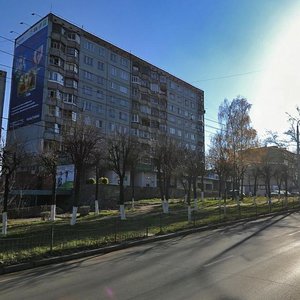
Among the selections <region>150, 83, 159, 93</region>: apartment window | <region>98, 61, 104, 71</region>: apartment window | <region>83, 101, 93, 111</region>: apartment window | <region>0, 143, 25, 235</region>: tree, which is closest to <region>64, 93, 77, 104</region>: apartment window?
<region>83, 101, 93, 111</region>: apartment window

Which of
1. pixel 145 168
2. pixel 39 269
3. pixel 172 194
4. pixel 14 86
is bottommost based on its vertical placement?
pixel 39 269

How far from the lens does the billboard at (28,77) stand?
59.1m

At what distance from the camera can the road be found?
721 cm

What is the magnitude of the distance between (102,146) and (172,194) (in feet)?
88.8

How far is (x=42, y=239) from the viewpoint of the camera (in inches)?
571

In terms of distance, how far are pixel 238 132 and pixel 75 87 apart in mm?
28269

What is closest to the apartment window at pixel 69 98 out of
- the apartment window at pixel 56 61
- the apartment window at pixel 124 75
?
the apartment window at pixel 56 61

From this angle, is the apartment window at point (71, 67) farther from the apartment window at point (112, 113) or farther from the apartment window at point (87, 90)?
the apartment window at point (112, 113)

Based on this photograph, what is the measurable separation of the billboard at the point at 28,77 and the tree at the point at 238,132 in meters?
27.5

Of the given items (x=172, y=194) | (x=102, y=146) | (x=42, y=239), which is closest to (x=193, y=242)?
(x=42, y=239)

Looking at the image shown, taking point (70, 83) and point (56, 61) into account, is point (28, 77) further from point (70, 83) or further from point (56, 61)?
point (70, 83)

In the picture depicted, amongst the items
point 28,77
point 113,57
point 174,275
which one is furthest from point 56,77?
point 174,275

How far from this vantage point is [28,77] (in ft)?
202

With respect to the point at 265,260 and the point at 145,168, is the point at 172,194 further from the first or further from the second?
the point at 265,260
